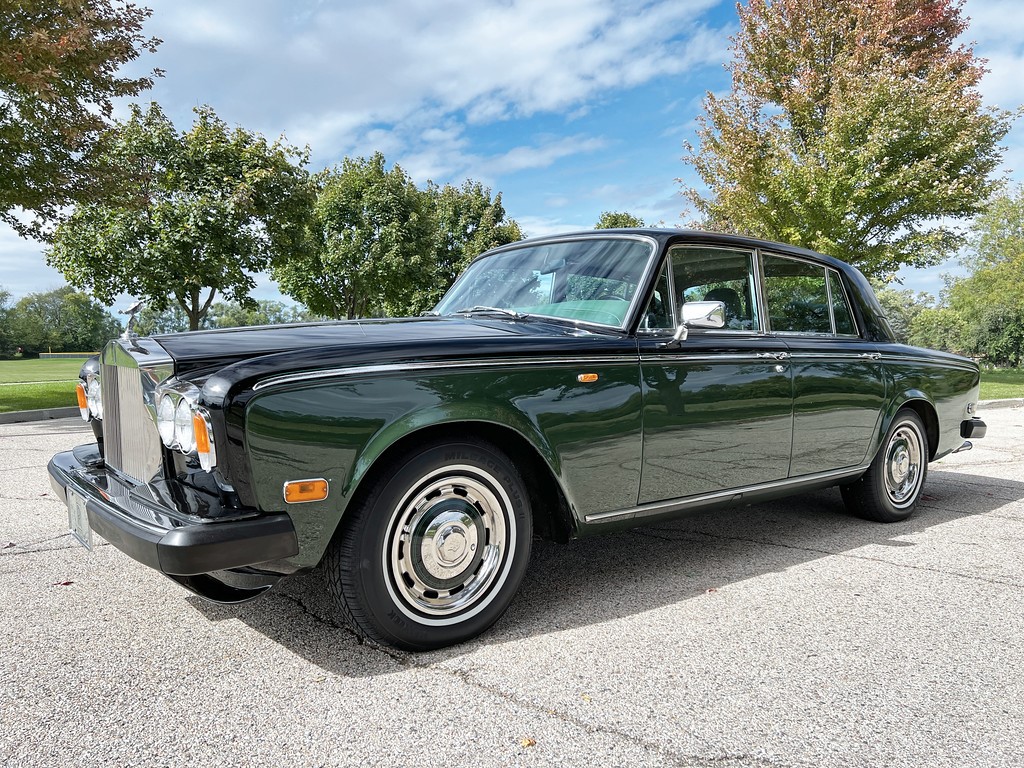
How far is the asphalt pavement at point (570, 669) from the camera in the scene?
82.5 inches

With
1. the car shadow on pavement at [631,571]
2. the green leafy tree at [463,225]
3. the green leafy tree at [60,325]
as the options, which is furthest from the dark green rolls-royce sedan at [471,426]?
the green leafy tree at [60,325]

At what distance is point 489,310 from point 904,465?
3.15 metres

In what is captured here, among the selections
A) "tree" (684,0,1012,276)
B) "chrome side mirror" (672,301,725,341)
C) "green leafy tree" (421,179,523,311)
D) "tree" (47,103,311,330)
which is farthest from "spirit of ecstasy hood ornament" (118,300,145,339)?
"green leafy tree" (421,179,523,311)

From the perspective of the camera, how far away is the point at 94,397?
139 inches

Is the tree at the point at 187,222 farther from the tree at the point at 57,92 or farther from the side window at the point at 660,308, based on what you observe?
the side window at the point at 660,308

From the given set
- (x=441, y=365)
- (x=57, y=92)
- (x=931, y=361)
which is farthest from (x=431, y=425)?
(x=57, y=92)

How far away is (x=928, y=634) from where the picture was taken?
295cm

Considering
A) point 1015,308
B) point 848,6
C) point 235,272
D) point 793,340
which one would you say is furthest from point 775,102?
point 1015,308

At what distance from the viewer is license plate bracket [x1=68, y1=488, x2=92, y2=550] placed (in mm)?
2881

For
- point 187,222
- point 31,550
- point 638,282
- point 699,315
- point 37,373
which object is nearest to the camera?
point 699,315

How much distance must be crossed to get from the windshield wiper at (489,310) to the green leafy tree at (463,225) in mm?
34427

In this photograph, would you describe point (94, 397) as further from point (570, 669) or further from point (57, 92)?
point (57, 92)

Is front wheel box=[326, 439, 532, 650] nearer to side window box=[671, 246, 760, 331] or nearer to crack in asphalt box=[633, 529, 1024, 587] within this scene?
side window box=[671, 246, 760, 331]

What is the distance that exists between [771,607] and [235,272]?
62.8 ft
